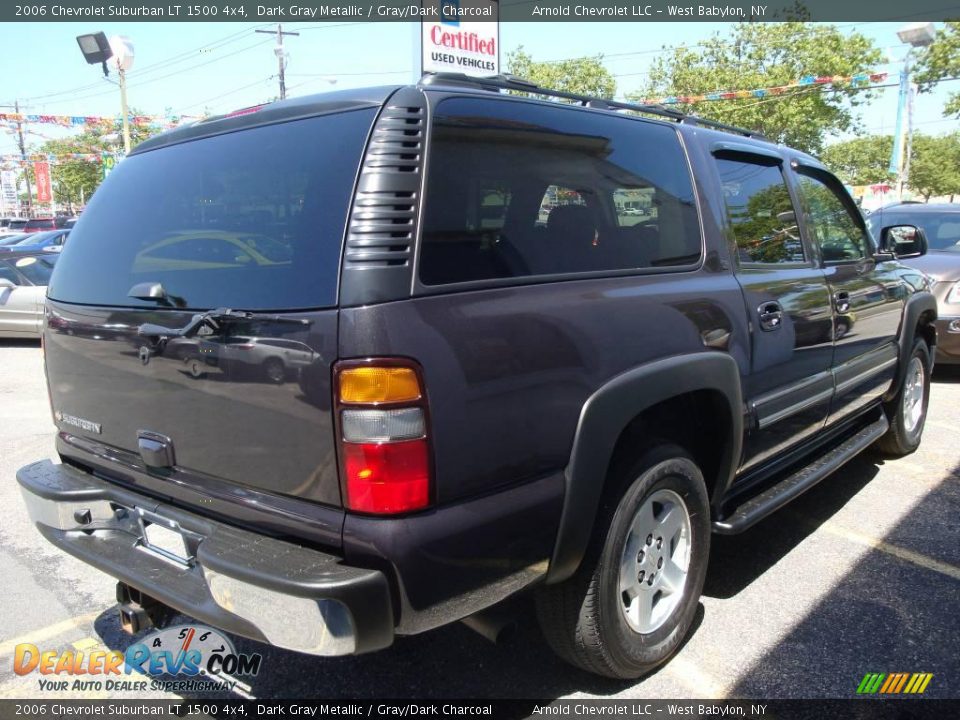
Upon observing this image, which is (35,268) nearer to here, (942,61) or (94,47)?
(94,47)

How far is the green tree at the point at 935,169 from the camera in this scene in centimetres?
4638

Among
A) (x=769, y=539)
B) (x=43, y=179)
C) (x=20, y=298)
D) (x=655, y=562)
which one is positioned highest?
(x=43, y=179)

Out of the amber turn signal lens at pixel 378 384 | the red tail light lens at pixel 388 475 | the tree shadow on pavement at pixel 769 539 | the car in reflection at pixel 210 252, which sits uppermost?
the car in reflection at pixel 210 252

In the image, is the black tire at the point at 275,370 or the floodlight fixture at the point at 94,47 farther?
the floodlight fixture at the point at 94,47

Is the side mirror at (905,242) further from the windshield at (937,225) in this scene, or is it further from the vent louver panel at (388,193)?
the windshield at (937,225)

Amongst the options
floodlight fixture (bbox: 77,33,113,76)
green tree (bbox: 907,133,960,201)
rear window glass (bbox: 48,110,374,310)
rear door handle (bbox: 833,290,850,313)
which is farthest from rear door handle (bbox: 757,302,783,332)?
green tree (bbox: 907,133,960,201)

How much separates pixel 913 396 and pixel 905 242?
119 cm

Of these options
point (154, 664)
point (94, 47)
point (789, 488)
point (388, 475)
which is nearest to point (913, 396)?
point (789, 488)

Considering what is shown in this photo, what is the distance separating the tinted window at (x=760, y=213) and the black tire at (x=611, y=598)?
1.09m

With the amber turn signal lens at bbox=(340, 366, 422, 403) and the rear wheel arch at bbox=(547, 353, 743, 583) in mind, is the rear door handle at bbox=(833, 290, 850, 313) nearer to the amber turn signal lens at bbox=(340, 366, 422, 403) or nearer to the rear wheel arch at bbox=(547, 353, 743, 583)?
the rear wheel arch at bbox=(547, 353, 743, 583)

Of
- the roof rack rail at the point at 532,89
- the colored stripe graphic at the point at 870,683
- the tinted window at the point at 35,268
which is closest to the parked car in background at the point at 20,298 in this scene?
the tinted window at the point at 35,268

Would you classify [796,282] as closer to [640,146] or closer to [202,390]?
[640,146]

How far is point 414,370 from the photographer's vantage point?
1832mm

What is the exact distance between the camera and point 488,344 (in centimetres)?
196
